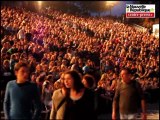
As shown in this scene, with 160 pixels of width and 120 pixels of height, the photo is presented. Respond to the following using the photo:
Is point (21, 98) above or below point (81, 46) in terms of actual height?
below

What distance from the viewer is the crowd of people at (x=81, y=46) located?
15.1 meters

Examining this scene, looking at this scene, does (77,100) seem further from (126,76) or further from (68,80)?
(126,76)

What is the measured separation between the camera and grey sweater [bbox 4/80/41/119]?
19.3 ft

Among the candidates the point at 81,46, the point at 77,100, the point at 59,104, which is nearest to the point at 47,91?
the point at 59,104

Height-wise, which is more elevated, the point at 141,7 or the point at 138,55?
the point at 141,7

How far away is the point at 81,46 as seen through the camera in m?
18.7

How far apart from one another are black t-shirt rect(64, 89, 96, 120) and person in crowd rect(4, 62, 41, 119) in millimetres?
611

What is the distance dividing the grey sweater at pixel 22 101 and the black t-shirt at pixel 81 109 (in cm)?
61

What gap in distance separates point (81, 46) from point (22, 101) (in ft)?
41.9

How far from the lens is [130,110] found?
25.0 ft

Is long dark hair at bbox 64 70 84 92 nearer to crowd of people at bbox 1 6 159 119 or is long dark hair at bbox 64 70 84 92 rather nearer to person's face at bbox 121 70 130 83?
person's face at bbox 121 70 130 83

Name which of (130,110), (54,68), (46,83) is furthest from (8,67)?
(130,110)

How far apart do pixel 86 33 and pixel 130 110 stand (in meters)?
12.3

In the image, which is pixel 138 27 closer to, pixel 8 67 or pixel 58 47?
pixel 58 47
